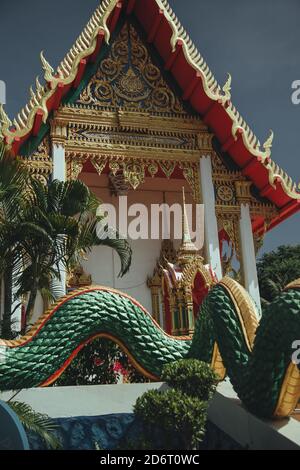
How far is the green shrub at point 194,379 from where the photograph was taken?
345cm

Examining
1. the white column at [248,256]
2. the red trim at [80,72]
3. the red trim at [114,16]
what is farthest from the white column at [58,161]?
the white column at [248,256]

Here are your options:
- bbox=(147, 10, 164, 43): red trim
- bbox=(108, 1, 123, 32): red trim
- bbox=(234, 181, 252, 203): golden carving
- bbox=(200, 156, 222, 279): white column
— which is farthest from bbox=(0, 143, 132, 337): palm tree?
bbox=(147, 10, 164, 43): red trim

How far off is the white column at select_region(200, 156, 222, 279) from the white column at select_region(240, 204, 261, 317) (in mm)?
517

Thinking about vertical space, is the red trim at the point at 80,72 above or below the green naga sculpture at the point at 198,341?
above

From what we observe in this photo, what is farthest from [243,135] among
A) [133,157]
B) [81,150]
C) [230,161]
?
[81,150]

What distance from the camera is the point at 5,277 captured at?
575 cm

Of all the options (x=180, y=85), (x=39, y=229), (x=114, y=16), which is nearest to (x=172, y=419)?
(x=39, y=229)

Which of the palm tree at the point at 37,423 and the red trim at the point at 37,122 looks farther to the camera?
Answer: the red trim at the point at 37,122

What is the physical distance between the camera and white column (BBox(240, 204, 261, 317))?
29.0ft

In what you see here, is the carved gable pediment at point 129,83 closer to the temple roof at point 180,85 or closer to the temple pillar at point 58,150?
the temple roof at point 180,85

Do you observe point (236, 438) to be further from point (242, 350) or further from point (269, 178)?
point (269, 178)

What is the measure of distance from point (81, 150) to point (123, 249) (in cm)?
249

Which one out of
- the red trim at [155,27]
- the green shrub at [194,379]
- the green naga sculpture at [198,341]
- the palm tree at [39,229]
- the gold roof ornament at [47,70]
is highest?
the red trim at [155,27]

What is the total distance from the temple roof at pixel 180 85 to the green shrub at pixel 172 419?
5769 mm
